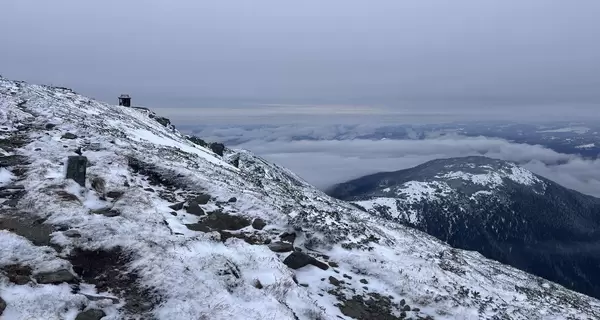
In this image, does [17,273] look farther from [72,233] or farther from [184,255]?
[184,255]

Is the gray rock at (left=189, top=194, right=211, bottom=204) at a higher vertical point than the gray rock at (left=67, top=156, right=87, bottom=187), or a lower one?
lower

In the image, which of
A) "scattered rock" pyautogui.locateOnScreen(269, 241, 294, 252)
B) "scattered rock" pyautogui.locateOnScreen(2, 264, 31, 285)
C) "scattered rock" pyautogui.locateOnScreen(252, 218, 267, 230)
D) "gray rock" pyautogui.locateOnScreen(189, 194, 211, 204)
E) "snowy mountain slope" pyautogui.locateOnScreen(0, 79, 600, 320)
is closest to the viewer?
"scattered rock" pyautogui.locateOnScreen(2, 264, 31, 285)

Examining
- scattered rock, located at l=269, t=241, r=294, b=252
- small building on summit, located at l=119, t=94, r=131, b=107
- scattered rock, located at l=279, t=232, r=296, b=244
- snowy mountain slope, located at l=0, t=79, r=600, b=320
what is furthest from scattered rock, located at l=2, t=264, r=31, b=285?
small building on summit, located at l=119, t=94, r=131, b=107

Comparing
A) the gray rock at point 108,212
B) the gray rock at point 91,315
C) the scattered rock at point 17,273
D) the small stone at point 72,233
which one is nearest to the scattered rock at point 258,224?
the gray rock at point 108,212

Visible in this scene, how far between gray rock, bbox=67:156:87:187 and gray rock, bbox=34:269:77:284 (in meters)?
8.64

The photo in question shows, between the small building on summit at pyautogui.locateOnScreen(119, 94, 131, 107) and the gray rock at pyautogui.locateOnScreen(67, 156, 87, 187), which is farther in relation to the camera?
the small building on summit at pyautogui.locateOnScreen(119, 94, 131, 107)

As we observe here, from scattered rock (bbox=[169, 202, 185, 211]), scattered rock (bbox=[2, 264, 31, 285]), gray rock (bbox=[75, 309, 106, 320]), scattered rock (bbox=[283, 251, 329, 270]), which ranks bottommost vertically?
scattered rock (bbox=[283, 251, 329, 270])

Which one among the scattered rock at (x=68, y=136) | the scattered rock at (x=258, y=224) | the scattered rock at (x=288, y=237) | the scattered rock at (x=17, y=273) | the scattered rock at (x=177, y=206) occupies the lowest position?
the scattered rock at (x=288, y=237)

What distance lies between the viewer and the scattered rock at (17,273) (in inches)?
456

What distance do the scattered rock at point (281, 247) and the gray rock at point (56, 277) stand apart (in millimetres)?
8250

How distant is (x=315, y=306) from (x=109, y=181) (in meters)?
13.7

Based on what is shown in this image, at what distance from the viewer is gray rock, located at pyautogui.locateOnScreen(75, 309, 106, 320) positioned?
10882 mm

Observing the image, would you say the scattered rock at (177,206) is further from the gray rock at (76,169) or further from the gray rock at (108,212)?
the gray rock at (76,169)

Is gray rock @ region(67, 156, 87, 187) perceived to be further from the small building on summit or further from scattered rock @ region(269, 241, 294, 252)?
the small building on summit
